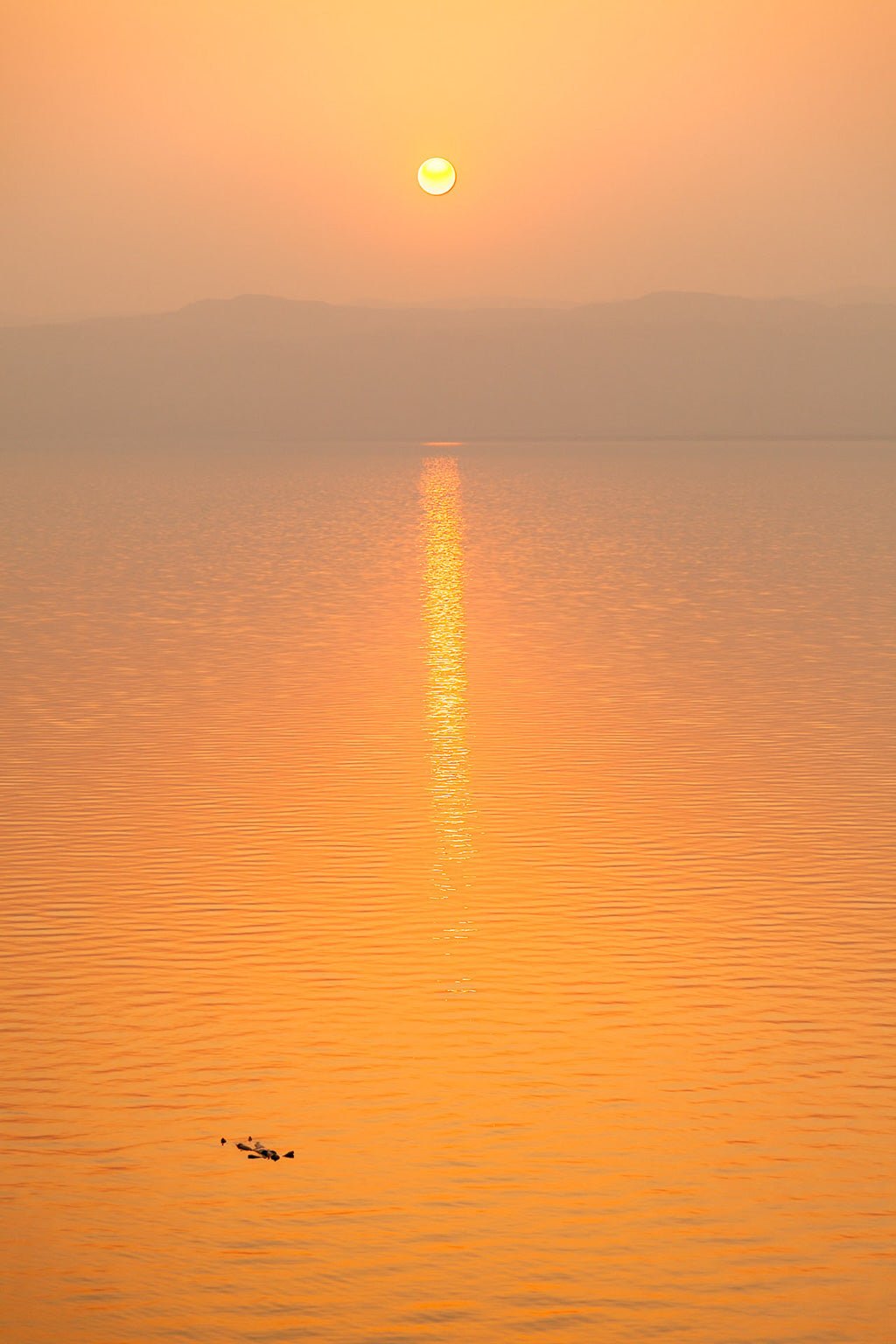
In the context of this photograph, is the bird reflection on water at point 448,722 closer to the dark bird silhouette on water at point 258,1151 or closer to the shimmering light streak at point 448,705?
the shimmering light streak at point 448,705

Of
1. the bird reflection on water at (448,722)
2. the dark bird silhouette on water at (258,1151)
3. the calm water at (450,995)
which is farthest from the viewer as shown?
the bird reflection on water at (448,722)

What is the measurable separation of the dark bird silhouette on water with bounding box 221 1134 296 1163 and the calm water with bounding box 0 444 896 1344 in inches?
4.4

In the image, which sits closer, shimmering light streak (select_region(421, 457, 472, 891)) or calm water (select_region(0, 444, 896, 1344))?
calm water (select_region(0, 444, 896, 1344))

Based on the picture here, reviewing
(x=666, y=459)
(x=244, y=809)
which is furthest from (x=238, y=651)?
(x=666, y=459)

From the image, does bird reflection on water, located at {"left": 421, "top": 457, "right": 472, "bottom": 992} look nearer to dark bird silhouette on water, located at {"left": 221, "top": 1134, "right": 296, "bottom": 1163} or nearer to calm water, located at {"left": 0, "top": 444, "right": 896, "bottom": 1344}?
calm water, located at {"left": 0, "top": 444, "right": 896, "bottom": 1344}

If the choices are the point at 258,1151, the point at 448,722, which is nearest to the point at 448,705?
the point at 448,722

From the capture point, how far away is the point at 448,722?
26031 mm

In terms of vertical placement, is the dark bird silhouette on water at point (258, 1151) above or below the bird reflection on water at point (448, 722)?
below

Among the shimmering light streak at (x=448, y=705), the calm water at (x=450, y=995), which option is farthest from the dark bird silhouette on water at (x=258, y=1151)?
the shimmering light streak at (x=448, y=705)

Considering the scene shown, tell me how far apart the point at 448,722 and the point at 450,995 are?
40.0 ft

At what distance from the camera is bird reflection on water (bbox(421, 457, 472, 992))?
58.1 ft

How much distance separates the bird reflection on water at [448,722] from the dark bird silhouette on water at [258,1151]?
9.76ft

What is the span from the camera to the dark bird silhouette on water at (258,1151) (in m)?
11.1

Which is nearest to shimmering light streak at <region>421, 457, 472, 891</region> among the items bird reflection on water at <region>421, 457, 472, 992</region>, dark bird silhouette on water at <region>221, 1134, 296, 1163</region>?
bird reflection on water at <region>421, 457, 472, 992</region>
